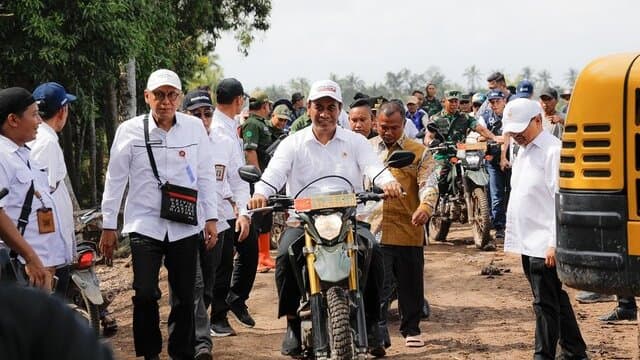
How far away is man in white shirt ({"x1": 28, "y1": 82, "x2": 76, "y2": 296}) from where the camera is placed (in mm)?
6039

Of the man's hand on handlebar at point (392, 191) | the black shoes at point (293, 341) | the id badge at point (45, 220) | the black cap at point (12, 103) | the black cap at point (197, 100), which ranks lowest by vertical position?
the black shoes at point (293, 341)

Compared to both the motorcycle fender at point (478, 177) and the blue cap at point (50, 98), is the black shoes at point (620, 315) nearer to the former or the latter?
the blue cap at point (50, 98)

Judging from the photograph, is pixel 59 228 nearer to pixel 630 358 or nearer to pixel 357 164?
pixel 357 164

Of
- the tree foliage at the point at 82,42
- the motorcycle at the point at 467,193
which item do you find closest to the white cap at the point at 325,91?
the motorcycle at the point at 467,193

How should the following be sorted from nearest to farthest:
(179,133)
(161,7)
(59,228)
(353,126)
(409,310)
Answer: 1. (59,228)
2. (179,133)
3. (409,310)
4. (353,126)
5. (161,7)

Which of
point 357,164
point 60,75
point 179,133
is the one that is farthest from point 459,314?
point 60,75

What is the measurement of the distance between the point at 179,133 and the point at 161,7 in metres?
15.0

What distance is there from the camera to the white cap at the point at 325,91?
6.48m

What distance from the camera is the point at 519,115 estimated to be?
20.4 feet

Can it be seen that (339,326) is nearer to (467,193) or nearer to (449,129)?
(467,193)

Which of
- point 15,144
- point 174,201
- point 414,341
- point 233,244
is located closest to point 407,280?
point 414,341

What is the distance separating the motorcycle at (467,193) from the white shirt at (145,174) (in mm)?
6414

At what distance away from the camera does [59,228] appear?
5.85 metres

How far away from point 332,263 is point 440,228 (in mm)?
8199
